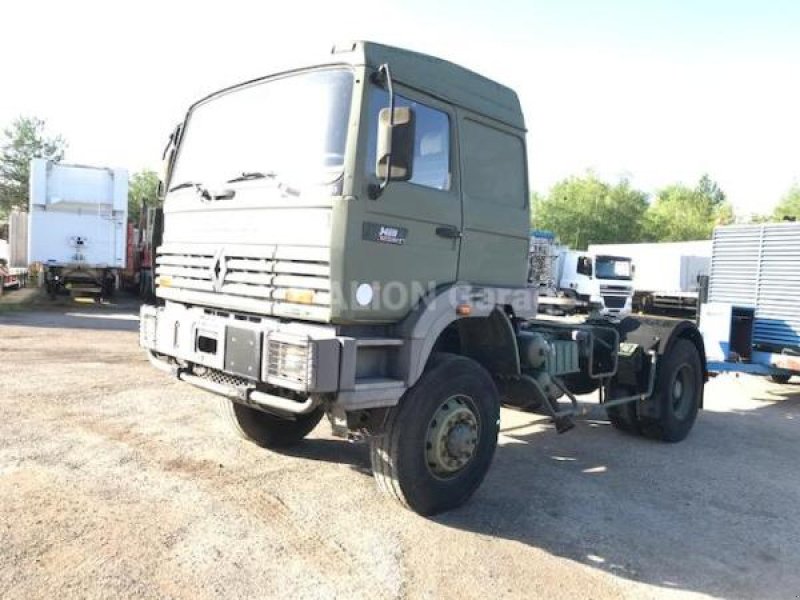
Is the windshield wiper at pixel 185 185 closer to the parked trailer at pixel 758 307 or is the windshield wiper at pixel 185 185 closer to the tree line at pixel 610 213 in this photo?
the parked trailer at pixel 758 307

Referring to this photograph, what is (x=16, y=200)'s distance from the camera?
40.9 m

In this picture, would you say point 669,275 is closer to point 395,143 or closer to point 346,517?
point 346,517

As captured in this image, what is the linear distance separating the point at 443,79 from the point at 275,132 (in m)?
1.18

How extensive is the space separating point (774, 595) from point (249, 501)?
318cm

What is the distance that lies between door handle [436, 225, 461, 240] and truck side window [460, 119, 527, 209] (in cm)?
32

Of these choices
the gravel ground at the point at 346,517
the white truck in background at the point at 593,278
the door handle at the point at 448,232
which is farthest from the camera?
the white truck in background at the point at 593,278

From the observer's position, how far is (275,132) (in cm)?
437

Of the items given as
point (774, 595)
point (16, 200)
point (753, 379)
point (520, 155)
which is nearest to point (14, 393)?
point (520, 155)

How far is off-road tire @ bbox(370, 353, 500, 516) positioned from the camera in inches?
167

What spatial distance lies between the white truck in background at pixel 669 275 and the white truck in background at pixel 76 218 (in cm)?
1819

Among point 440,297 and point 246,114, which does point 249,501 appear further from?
point 246,114

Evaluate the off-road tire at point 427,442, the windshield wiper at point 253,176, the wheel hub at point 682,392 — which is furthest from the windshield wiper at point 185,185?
the wheel hub at point 682,392

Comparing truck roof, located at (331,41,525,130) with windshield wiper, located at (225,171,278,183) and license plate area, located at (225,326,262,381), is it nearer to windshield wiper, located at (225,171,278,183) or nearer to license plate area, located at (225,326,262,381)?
windshield wiper, located at (225,171,278,183)

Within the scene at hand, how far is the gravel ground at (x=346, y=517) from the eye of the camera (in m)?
3.56
